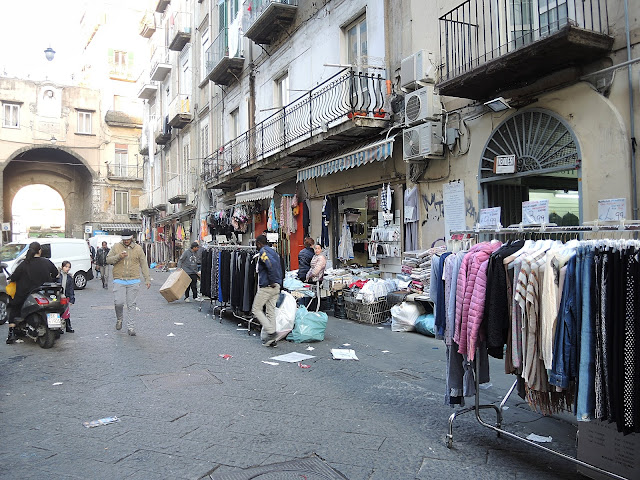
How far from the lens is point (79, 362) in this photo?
22.4ft

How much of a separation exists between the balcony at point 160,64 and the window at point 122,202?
11647 mm

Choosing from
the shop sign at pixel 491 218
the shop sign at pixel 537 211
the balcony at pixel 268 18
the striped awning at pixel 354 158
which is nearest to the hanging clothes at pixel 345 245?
the striped awning at pixel 354 158

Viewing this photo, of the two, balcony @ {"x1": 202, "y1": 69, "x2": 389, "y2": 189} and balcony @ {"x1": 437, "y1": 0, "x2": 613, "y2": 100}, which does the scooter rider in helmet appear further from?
balcony @ {"x1": 437, "y1": 0, "x2": 613, "y2": 100}

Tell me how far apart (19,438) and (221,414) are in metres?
1.64

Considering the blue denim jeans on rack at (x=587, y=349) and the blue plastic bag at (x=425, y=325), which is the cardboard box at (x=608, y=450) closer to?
the blue denim jeans on rack at (x=587, y=349)

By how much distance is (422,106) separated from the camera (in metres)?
9.56

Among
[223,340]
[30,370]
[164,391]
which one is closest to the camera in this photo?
[164,391]

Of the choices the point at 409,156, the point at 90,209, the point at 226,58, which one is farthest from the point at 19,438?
the point at 90,209

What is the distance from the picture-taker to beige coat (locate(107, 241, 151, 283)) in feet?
29.0

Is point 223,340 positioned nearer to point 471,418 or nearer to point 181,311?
point 181,311

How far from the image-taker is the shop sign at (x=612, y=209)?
21.0ft

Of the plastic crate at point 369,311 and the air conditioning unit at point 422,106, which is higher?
the air conditioning unit at point 422,106

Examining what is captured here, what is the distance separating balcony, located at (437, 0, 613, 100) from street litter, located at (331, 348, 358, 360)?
4.51m

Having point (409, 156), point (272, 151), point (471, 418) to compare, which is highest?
point (272, 151)
